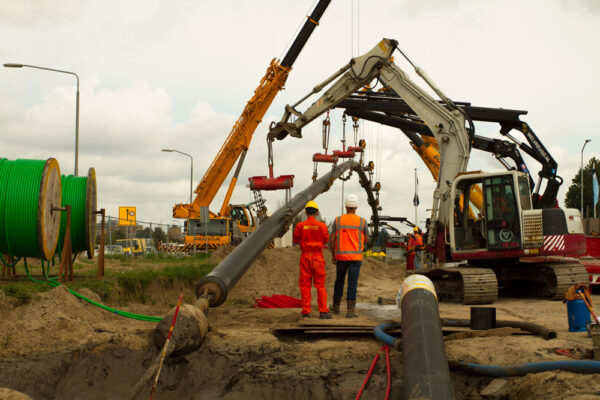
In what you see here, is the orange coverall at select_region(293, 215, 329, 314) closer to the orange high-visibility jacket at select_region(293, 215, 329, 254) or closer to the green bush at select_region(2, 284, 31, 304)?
the orange high-visibility jacket at select_region(293, 215, 329, 254)

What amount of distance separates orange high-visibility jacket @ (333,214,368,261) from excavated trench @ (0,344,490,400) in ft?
9.91

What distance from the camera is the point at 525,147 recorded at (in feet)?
47.3

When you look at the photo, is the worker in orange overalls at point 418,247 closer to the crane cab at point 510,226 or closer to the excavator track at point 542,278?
the excavator track at point 542,278

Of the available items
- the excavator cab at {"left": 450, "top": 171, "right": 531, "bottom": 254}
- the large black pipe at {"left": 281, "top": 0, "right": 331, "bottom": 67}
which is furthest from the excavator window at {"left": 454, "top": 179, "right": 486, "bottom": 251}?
the large black pipe at {"left": 281, "top": 0, "right": 331, "bottom": 67}

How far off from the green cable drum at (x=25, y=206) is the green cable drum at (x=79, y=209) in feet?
5.21

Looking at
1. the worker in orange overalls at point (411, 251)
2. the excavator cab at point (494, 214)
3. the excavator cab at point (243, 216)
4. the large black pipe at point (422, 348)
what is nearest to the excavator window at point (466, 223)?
the excavator cab at point (494, 214)

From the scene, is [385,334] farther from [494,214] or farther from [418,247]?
[418,247]

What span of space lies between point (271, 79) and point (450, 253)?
45.9ft

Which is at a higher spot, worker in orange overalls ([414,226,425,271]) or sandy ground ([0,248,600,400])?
worker in orange overalls ([414,226,425,271])

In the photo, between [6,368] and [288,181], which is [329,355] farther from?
[288,181]

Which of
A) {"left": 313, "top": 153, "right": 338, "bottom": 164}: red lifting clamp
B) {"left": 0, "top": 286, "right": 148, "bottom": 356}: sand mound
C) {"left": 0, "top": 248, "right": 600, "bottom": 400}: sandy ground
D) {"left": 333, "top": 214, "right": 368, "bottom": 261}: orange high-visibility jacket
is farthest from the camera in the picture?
{"left": 313, "top": 153, "right": 338, "bottom": 164}: red lifting clamp

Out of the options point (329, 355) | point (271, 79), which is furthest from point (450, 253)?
point (271, 79)

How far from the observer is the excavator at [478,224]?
11.6 m

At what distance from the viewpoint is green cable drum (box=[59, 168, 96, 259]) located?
12.6m
